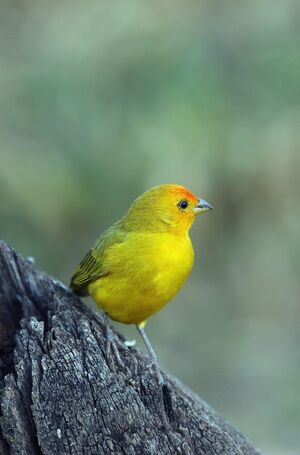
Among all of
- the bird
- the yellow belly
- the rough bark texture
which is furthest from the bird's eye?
the rough bark texture

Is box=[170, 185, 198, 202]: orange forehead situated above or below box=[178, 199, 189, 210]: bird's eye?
above

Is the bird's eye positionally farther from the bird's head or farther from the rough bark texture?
the rough bark texture

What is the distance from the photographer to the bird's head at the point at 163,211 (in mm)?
4715

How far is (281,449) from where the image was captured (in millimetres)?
8008

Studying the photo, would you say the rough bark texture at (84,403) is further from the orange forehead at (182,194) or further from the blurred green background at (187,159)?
the blurred green background at (187,159)

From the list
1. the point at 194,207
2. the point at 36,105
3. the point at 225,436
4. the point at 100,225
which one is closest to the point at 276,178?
the point at 100,225

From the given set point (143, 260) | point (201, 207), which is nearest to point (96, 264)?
point (143, 260)

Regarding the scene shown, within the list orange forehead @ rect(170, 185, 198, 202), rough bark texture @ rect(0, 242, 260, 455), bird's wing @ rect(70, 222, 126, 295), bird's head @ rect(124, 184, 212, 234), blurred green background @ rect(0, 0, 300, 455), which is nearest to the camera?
rough bark texture @ rect(0, 242, 260, 455)

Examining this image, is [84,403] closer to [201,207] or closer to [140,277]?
[140,277]

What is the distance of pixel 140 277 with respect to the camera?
441 centimetres

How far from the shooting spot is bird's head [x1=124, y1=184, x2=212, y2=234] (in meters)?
4.71

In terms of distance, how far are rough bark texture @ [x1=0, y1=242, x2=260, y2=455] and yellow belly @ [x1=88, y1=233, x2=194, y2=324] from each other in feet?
2.44

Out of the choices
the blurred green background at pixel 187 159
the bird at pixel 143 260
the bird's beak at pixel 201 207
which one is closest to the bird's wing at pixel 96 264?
the bird at pixel 143 260

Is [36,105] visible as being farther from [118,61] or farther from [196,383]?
[196,383]
